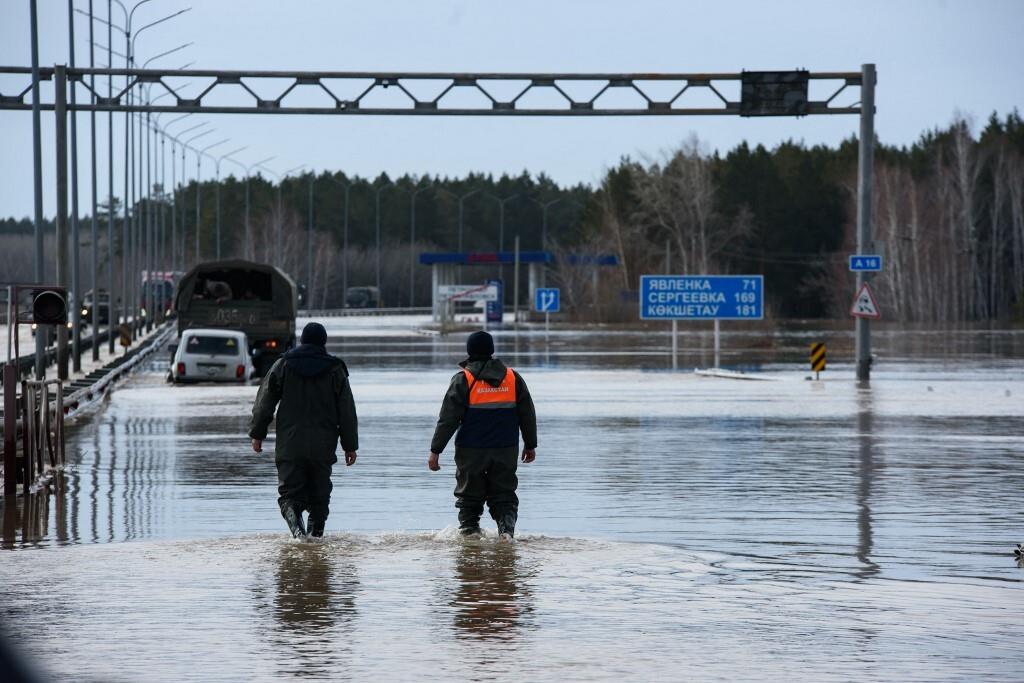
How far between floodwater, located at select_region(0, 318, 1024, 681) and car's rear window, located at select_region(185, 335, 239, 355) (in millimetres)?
13531

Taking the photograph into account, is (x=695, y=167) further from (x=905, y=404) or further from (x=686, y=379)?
(x=905, y=404)

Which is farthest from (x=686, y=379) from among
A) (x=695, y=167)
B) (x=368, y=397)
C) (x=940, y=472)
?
(x=695, y=167)

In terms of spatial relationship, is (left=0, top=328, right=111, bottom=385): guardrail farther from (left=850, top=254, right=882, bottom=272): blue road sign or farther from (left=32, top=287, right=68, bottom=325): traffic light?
(left=850, top=254, right=882, bottom=272): blue road sign

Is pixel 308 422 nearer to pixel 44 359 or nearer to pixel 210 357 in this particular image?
pixel 44 359

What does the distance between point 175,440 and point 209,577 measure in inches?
513

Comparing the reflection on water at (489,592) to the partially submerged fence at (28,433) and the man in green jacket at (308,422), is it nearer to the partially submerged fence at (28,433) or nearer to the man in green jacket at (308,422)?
the man in green jacket at (308,422)

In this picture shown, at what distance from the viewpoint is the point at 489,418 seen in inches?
512

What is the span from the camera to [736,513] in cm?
1548

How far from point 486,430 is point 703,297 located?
39.0m

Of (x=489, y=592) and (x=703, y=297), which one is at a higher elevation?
(x=703, y=297)

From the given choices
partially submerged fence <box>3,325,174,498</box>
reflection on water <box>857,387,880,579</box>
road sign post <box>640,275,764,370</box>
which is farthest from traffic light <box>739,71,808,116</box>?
partially submerged fence <box>3,325,174,498</box>

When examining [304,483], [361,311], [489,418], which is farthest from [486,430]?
[361,311]

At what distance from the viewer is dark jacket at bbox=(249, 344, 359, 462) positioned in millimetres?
13016

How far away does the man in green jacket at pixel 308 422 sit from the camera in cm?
1302
